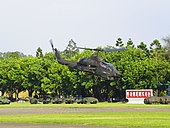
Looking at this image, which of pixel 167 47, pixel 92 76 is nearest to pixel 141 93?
pixel 92 76

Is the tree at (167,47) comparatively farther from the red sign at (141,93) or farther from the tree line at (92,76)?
the red sign at (141,93)

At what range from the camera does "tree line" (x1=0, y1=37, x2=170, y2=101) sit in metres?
116

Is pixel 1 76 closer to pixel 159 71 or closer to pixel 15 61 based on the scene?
pixel 15 61

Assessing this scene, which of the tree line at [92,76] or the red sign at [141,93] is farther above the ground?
the tree line at [92,76]

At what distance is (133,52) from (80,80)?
48.7ft

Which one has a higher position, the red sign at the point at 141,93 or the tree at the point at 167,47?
the tree at the point at 167,47

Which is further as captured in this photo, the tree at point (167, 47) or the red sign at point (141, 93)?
the tree at point (167, 47)

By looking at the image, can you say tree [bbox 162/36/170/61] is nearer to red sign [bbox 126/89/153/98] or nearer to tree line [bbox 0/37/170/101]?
tree line [bbox 0/37/170/101]

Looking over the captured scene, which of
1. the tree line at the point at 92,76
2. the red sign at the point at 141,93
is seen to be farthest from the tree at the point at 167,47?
the red sign at the point at 141,93

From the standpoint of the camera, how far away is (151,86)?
375 ft

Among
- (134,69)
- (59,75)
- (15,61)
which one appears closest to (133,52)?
(134,69)

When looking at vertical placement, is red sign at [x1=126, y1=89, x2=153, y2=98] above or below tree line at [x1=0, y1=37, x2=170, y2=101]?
below

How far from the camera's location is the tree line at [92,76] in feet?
382

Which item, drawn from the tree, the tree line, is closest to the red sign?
the tree line
